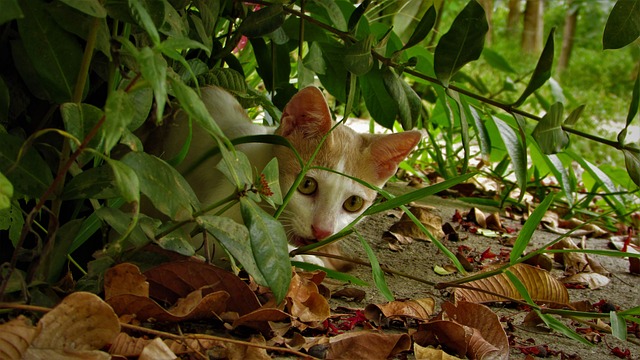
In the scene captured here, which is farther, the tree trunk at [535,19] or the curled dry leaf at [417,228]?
the tree trunk at [535,19]

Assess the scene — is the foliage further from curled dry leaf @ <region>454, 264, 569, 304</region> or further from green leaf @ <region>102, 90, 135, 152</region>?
curled dry leaf @ <region>454, 264, 569, 304</region>

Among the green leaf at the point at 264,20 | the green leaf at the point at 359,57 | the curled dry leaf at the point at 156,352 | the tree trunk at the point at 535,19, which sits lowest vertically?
the curled dry leaf at the point at 156,352

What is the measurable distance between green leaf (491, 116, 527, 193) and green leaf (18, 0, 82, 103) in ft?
3.46

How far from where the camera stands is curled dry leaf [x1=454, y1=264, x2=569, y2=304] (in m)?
1.67

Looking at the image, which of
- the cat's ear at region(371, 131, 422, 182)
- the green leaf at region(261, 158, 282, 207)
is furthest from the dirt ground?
the green leaf at region(261, 158, 282, 207)

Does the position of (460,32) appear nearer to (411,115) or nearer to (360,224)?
(411,115)

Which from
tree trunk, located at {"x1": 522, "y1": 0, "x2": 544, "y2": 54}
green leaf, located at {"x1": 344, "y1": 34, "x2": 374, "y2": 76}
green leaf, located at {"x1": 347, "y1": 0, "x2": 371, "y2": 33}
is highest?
tree trunk, located at {"x1": 522, "y1": 0, "x2": 544, "y2": 54}

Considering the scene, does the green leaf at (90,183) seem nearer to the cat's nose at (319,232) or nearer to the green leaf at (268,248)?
the green leaf at (268,248)

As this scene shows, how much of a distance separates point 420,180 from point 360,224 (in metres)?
1.02

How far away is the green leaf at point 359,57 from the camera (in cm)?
148

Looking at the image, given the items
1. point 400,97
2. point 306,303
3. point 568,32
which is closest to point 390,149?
point 400,97

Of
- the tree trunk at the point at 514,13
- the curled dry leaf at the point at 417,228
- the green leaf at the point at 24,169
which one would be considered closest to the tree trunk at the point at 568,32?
the tree trunk at the point at 514,13

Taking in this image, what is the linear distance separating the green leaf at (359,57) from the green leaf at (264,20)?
7.5 inches

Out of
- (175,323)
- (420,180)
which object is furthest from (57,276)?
(420,180)
